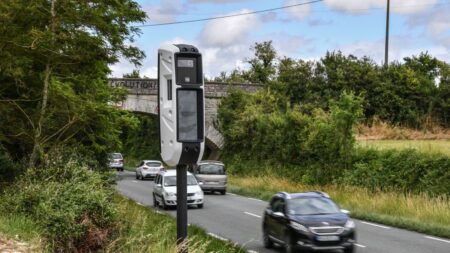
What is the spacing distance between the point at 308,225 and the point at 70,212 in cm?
610

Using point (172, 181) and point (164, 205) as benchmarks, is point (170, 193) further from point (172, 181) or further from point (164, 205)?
point (172, 181)

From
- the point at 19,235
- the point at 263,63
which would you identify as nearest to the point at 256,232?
the point at 19,235

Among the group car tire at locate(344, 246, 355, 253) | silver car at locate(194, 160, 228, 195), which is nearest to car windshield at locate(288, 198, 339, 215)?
car tire at locate(344, 246, 355, 253)

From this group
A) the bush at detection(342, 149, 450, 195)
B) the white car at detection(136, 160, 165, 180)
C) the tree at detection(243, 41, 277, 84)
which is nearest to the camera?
the bush at detection(342, 149, 450, 195)

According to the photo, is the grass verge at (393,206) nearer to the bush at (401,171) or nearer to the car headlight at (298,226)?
the bush at (401,171)

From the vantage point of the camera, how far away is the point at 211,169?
3528cm

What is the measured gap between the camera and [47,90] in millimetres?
16609

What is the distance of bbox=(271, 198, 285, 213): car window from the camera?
15.7m

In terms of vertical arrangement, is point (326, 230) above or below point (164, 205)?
above

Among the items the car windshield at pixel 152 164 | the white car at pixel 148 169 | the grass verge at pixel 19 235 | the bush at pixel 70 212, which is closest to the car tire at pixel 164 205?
the bush at pixel 70 212

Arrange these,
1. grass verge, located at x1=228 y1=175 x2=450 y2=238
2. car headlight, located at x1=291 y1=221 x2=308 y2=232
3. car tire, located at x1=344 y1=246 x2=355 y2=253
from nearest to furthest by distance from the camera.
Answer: car headlight, located at x1=291 y1=221 x2=308 y2=232 → car tire, located at x1=344 y1=246 x2=355 y2=253 → grass verge, located at x1=228 y1=175 x2=450 y2=238

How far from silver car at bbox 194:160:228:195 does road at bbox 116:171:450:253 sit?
5481mm

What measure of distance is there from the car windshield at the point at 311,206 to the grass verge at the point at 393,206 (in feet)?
15.3

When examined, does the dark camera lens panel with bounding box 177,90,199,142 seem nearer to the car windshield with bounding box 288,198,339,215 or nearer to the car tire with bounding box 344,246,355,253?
the car tire with bounding box 344,246,355,253
